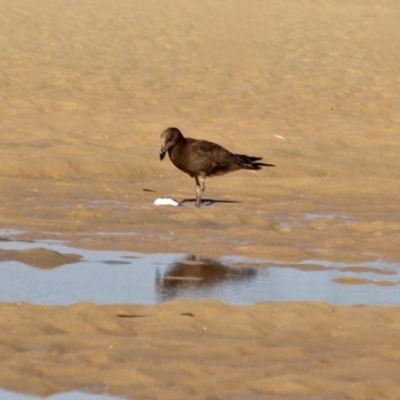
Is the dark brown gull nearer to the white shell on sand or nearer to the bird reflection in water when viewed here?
the white shell on sand

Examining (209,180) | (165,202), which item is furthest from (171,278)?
(209,180)

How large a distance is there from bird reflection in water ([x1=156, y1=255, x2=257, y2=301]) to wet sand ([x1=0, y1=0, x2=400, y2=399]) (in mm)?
403

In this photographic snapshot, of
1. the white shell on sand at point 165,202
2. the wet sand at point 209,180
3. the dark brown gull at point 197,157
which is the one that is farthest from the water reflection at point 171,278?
the dark brown gull at point 197,157

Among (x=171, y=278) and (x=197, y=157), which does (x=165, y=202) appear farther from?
(x=171, y=278)

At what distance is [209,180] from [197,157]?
1897 millimetres

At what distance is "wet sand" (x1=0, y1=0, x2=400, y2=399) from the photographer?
5629mm

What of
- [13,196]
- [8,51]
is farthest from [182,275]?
[8,51]

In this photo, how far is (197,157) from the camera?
11.7 metres

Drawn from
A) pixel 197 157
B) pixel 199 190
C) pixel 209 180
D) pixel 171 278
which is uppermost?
pixel 197 157

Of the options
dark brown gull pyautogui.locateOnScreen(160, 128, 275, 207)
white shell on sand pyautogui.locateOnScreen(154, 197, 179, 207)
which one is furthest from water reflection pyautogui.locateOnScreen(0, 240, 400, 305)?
A: dark brown gull pyautogui.locateOnScreen(160, 128, 275, 207)

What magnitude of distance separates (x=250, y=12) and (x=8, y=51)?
24.6ft

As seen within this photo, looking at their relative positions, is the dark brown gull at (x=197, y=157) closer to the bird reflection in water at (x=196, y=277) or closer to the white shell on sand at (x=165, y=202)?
the white shell on sand at (x=165, y=202)

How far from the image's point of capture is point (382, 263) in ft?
28.8

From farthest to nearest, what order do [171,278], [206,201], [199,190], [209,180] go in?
[209,180], [206,201], [199,190], [171,278]
